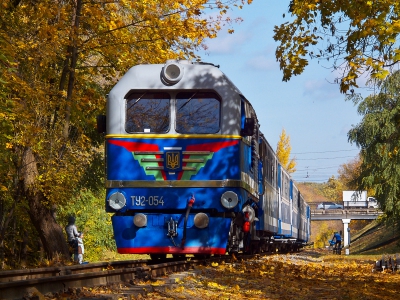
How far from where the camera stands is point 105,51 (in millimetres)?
18328

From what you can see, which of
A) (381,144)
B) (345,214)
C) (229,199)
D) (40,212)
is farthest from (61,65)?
(345,214)

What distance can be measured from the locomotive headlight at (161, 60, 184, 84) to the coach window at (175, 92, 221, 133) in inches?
12.6

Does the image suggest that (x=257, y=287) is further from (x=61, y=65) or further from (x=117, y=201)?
(x=61, y=65)

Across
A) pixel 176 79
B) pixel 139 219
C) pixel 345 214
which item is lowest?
pixel 139 219

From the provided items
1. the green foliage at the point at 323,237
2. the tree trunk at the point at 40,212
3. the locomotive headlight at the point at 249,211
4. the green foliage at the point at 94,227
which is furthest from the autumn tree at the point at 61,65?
the green foliage at the point at 323,237

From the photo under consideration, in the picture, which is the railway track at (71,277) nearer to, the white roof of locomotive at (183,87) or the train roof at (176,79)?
the white roof of locomotive at (183,87)

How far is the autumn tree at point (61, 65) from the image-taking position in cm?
1722

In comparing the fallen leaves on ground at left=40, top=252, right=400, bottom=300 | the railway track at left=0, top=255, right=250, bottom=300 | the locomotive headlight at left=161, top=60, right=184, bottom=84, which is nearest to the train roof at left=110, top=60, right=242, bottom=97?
the locomotive headlight at left=161, top=60, right=184, bottom=84

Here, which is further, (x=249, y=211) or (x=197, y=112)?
(x=249, y=211)

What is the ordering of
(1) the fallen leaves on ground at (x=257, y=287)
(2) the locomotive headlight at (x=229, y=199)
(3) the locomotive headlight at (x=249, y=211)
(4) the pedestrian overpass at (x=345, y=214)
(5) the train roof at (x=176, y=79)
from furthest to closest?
1. (4) the pedestrian overpass at (x=345, y=214)
2. (3) the locomotive headlight at (x=249, y=211)
3. (5) the train roof at (x=176, y=79)
4. (2) the locomotive headlight at (x=229, y=199)
5. (1) the fallen leaves on ground at (x=257, y=287)

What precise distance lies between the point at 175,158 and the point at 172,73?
1588 mm

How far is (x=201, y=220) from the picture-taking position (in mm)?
13648

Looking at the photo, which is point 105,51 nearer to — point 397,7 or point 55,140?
point 55,140

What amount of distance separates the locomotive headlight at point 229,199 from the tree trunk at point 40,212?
18.4 ft
